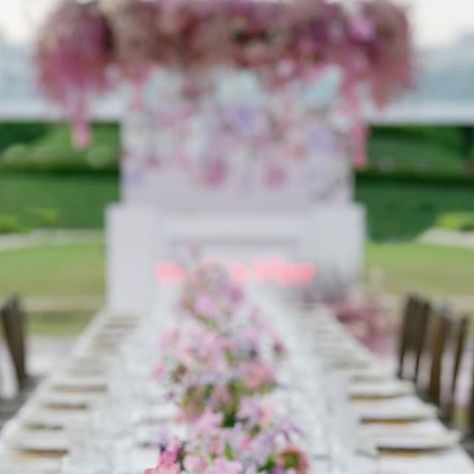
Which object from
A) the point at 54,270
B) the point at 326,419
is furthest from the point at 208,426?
the point at 54,270

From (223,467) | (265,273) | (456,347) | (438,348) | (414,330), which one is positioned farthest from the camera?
(265,273)

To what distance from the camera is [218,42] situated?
6715 millimetres

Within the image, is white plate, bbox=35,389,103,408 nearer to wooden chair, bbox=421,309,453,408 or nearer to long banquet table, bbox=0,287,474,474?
long banquet table, bbox=0,287,474,474

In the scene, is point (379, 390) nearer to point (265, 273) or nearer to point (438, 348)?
point (438, 348)

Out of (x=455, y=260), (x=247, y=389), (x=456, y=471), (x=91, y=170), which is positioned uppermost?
(x=247, y=389)

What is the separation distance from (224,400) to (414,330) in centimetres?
320

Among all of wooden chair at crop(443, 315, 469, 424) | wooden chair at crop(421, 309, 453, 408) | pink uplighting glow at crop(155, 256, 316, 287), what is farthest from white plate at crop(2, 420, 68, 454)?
pink uplighting glow at crop(155, 256, 316, 287)

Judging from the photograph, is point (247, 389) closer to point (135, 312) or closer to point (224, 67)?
point (135, 312)

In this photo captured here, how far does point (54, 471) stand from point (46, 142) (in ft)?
25.2

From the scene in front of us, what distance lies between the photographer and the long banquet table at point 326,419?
2.91 metres

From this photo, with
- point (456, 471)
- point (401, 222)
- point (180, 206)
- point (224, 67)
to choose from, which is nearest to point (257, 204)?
point (180, 206)

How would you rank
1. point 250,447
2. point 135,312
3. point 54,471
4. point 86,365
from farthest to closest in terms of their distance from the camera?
1. point 135,312
2. point 86,365
3. point 54,471
4. point 250,447

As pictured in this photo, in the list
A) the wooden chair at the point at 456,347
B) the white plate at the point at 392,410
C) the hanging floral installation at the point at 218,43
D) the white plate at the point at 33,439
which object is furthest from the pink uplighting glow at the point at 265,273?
the white plate at the point at 33,439

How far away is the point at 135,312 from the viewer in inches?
242
